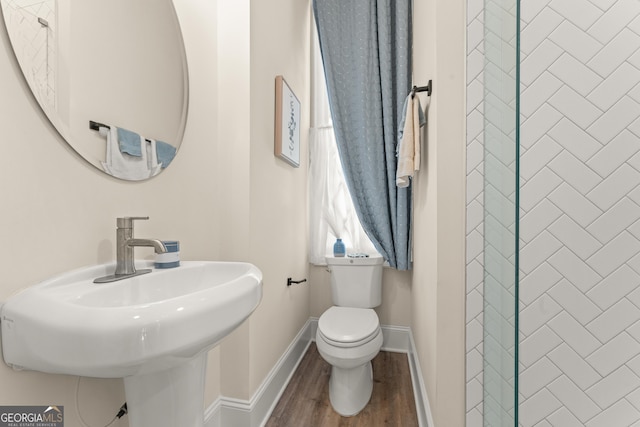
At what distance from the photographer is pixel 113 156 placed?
32.8 inches

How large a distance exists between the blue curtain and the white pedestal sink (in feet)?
4.52

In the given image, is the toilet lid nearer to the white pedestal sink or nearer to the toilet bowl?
the toilet bowl

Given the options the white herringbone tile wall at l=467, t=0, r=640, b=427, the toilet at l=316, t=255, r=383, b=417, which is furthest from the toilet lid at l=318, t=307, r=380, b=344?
the white herringbone tile wall at l=467, t=0, r=640, b=427

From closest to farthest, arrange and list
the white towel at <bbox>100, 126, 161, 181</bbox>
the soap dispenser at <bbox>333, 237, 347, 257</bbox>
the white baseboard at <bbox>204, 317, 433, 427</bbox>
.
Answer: the white towel at <bbox>100, 126, 161, 181</bbox>
the white baseboard at <bbox>204, 317, 433, 427</bbox>
the soap dispenser at <bbox>333, 237, 347, 257</bbox>

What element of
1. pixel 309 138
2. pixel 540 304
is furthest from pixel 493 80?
pixel 309 138

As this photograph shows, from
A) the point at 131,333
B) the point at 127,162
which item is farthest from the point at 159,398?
the point at 127,162

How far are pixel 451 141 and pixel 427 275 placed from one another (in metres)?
0.62

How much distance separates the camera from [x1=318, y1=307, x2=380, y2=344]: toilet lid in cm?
142

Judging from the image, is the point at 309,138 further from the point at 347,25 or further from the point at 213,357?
the point at 213,357

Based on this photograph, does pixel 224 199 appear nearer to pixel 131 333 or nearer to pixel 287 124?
pixel 287 124

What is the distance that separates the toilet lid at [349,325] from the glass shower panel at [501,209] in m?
0.61

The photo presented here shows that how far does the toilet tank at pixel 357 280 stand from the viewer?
6.33 ft

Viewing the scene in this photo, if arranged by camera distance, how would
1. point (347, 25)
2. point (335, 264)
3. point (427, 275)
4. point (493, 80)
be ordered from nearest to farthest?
point (493, 80)
point (427, 275)
point (335, 264)
point (347, 25)

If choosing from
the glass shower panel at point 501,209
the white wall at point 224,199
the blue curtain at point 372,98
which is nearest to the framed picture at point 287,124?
the white wall at point 224,199
